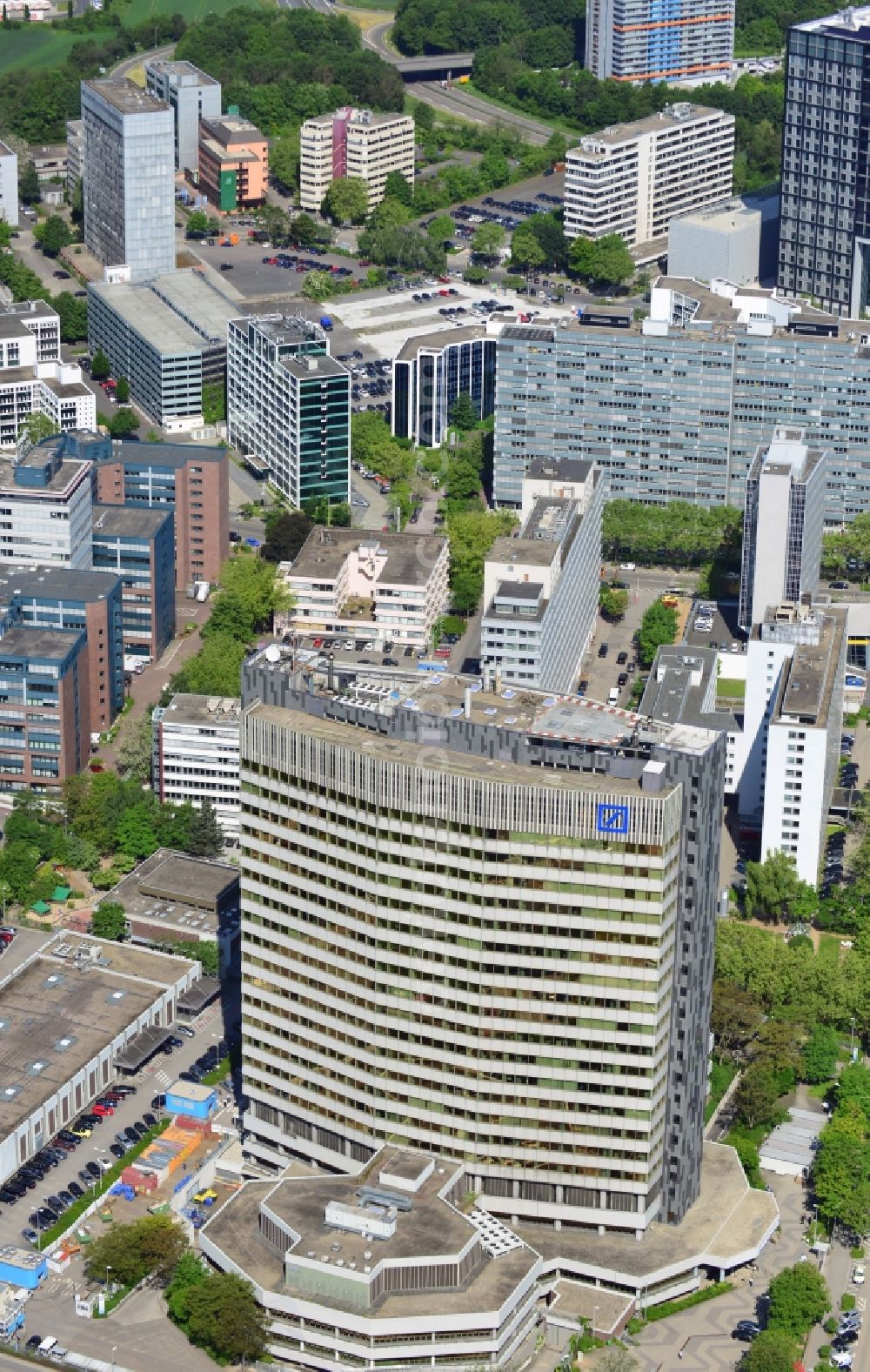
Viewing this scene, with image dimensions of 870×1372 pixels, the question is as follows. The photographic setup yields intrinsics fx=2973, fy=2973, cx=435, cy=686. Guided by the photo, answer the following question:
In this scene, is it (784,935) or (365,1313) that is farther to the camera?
(784,935)

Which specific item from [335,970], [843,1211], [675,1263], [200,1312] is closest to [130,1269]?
[200,1312]

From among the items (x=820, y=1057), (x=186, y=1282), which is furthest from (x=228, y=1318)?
(x=820, y=1057)

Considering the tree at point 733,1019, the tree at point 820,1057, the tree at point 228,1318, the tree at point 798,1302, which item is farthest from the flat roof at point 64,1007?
the tree at point 798,1302

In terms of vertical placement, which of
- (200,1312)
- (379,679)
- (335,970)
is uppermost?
(379,679)

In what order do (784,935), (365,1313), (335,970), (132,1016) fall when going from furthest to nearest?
(784,935)
(132,1016)
(335,970)
(365,1313)

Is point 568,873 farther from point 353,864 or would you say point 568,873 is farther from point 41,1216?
point 41,1216

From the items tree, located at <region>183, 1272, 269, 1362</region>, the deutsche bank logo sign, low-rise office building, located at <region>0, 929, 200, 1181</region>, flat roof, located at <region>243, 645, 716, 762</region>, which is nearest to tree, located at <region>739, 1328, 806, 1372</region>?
tree, located at <region>183, 1272, 269, 1362</region>

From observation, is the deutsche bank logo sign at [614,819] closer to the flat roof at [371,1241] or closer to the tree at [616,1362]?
the flat roof at [371,1241]
